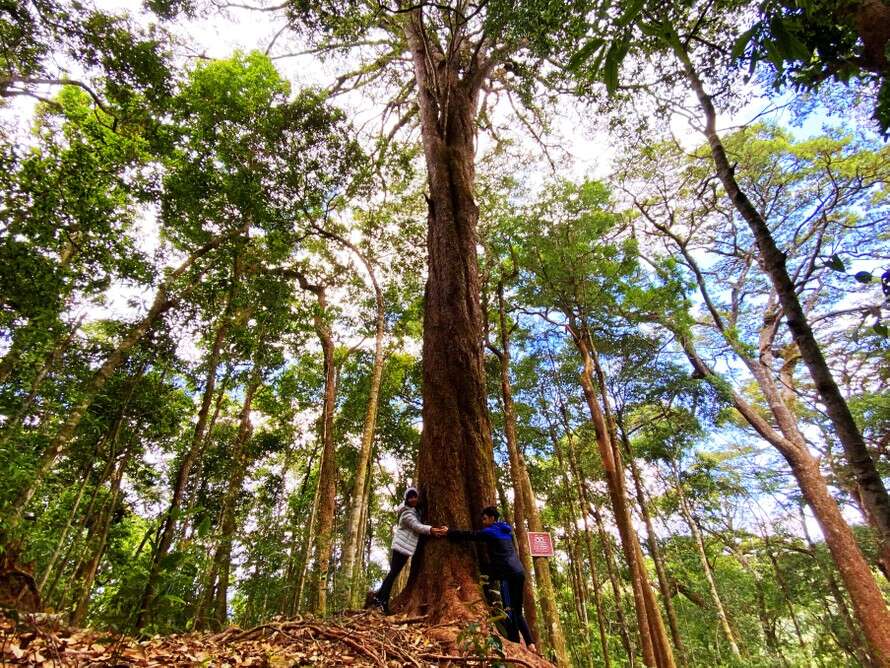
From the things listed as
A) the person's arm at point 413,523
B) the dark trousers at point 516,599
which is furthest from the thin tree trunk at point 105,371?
the dark trousers at point 516,599

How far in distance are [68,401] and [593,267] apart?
11082 millimetres

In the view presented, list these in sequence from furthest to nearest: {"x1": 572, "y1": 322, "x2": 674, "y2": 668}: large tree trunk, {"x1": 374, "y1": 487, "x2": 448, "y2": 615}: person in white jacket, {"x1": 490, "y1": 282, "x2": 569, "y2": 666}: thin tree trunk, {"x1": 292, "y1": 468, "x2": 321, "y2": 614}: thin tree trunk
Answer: {"x1": 292, "y1": 468, "x2": 321, "y2": 614}: thin tree trunk < {"x1": 490, "y1": 282, "x2": 569, "y2": 666}: thin tree trunk < {"x1": 572, "y1": 322, "x2": 674, "y2": 668}: large tree trunk < {"x1": 374, "y1": 487, "x2": 448, "y2": 615}: person in white jacket

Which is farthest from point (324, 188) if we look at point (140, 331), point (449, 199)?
point (140, 331)

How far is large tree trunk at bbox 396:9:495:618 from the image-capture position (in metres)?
3.39

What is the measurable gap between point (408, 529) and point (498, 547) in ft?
3.21

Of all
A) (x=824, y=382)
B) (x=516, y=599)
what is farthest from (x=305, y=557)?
(x=824, y=382)

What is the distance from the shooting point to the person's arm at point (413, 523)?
11.7 feet

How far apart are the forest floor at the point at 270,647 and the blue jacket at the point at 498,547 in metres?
0.75

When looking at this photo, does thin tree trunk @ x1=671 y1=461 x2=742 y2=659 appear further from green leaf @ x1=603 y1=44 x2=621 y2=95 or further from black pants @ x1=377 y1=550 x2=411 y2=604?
green leaf @ x1=603 y1=44 x2=621 y2=95

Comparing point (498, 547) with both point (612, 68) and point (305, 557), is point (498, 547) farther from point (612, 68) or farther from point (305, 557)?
point (305, 557)

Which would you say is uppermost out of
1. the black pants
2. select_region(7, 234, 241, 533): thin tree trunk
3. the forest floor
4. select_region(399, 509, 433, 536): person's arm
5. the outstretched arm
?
select_region(7, 234, 241, 533): thin tree trunk

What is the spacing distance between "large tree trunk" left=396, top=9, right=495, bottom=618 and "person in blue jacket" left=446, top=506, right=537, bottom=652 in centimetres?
13

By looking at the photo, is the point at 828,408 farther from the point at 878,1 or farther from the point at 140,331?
the point at 140,331

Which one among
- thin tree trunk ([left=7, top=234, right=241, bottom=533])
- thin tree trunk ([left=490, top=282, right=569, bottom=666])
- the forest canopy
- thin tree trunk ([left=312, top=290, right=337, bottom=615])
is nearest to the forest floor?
the forest canopy
